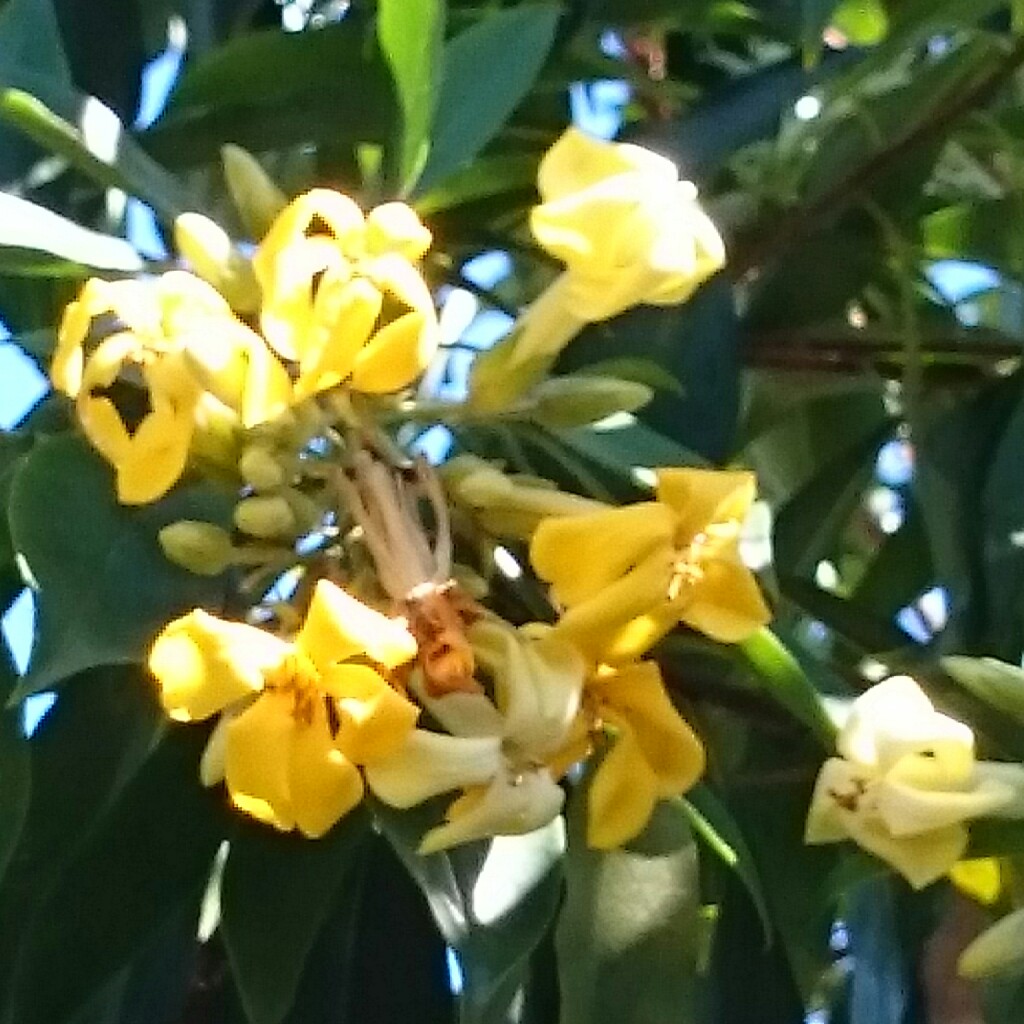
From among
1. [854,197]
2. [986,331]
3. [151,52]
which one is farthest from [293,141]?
[986,331]

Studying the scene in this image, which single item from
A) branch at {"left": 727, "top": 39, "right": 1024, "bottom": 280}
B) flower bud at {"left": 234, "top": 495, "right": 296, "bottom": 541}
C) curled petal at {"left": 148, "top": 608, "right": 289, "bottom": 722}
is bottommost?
branch at {"left": 727, "top": 39, "right": 1024, "bottom": 280}

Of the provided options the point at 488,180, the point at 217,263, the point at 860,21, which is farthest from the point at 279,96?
the point at 860,21

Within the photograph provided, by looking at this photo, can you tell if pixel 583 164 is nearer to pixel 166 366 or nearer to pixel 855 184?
pixel 166 366

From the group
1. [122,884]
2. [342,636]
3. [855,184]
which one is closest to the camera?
[342,636]

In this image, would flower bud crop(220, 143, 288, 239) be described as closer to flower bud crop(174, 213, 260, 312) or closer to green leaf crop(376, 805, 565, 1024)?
flower bud crop(174, 213, 260, 312)

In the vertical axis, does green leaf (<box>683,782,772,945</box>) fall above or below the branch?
below

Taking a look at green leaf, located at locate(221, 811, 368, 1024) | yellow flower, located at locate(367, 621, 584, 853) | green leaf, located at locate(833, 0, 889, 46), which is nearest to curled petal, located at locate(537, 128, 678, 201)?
yellow flower, located at locate(367, 621, 584, 853)
